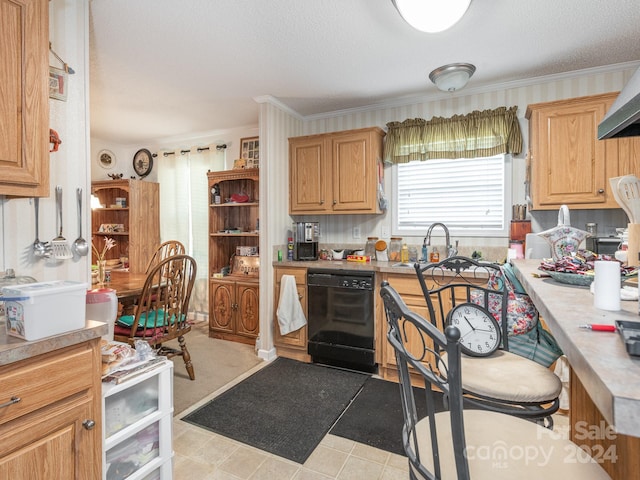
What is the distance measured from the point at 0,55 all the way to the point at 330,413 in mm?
2512

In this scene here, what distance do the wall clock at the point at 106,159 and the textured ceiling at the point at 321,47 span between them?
178 centimetres

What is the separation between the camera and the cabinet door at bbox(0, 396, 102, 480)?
1042 millimetres

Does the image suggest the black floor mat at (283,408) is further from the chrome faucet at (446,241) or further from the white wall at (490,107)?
the white wall at (490,107)

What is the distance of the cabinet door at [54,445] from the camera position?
104 centimetres

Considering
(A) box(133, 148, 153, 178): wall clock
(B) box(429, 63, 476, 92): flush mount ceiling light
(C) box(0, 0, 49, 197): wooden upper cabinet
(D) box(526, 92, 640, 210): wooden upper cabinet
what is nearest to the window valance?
(D) box(526, 92, 640, 210): wooden upper cabinet

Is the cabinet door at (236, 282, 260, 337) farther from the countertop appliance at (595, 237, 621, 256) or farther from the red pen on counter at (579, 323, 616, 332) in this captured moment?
the red pen on counter at (579, 323, 616, 332)

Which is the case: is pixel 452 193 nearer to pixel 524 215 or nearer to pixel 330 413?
pixel 524 215

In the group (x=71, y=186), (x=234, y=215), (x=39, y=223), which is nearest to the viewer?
(x=39, y=223)

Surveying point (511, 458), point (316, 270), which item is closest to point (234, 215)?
point (316, 270)

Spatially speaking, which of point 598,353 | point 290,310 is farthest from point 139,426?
point 290,310

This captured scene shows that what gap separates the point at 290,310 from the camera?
3266 millimetres

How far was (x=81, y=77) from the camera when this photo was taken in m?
1.78

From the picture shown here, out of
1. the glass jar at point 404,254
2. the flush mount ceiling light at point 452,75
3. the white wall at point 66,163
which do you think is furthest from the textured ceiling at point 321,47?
the glass jar at point 404,254

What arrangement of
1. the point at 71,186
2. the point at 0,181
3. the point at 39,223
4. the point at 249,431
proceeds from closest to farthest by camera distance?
the point at 0,181 < the point at 39,223 < the point at 71,186 < the point at 249,431
